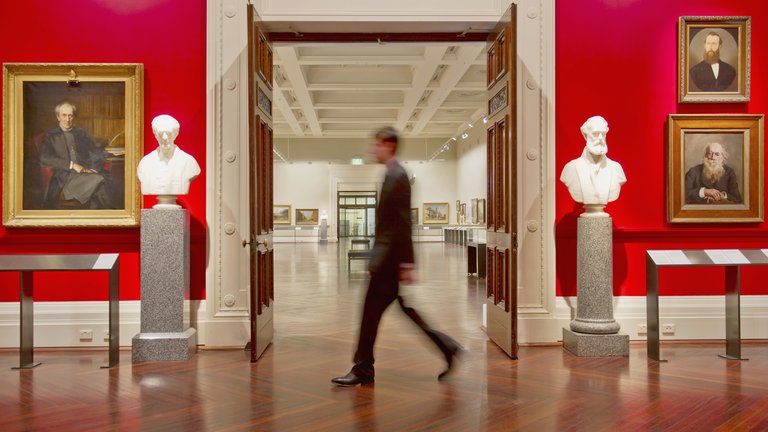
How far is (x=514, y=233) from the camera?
4645mm

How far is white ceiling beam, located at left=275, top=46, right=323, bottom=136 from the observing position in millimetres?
12000

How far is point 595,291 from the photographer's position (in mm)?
4961

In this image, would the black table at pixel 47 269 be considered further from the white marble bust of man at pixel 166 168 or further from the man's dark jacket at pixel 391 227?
the man's dark jacket at pixel 391 227

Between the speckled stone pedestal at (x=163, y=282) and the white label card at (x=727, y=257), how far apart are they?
14.6 ft

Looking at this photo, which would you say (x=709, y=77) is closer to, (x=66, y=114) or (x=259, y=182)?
(x=259, y=182)

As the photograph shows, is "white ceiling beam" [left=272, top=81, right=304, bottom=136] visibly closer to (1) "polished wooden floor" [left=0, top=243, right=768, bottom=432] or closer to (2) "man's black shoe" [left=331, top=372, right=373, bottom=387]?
(1) "polished wooden floor" [left=0, top=243, right=768, bottom=432]

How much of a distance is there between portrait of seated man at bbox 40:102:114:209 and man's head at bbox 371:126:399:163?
2811 mm

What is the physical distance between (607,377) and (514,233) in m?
1.27

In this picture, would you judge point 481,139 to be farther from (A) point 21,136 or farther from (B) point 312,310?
(A) point 21,136

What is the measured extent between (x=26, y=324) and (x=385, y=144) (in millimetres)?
3260

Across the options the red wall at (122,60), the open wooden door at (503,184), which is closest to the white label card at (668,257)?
the open wooden door at (503,184)

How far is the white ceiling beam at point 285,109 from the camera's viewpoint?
625 inches

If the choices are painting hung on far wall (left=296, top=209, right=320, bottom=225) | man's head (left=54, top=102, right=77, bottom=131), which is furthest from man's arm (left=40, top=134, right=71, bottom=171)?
painting hung on far wall (left=296, top=209, right=320, bottom=225)

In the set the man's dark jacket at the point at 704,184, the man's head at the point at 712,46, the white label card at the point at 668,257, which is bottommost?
the white label card at the point at 668,257
